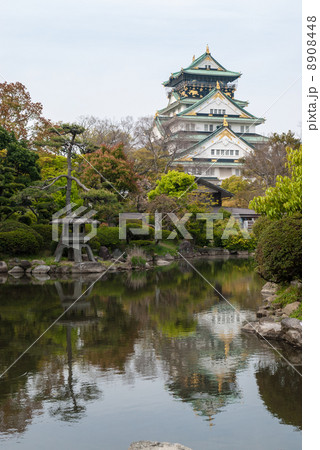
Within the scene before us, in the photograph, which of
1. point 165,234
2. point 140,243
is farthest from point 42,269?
point 165,234

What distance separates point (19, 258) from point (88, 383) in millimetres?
14342

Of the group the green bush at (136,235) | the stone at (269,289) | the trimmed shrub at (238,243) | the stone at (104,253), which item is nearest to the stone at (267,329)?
the stone at (269,289)

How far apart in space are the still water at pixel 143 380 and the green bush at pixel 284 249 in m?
1.24

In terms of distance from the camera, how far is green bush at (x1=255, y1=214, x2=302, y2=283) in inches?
337

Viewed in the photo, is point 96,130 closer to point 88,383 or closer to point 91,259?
point 91,259

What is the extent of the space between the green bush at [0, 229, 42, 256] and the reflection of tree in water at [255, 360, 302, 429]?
1376 centimetres

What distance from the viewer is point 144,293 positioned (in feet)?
45.0

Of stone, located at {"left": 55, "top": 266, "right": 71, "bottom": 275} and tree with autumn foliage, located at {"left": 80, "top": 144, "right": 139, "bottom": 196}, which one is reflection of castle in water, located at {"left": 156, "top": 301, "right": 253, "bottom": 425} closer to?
stone, located at {"left": 55, "top": 266, "right": 71, "bottom": 275}

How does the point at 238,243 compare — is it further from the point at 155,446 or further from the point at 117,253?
the point at 155,446

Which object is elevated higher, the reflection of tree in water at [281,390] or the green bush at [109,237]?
the green bush at [109,237]

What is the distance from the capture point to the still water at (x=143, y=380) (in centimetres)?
472

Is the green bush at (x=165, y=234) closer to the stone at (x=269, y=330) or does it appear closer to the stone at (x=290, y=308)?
the stone at (x=290, y=308)

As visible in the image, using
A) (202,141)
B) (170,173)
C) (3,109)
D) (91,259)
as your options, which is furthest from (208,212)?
(202,141)

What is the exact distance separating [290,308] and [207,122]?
130 ft
